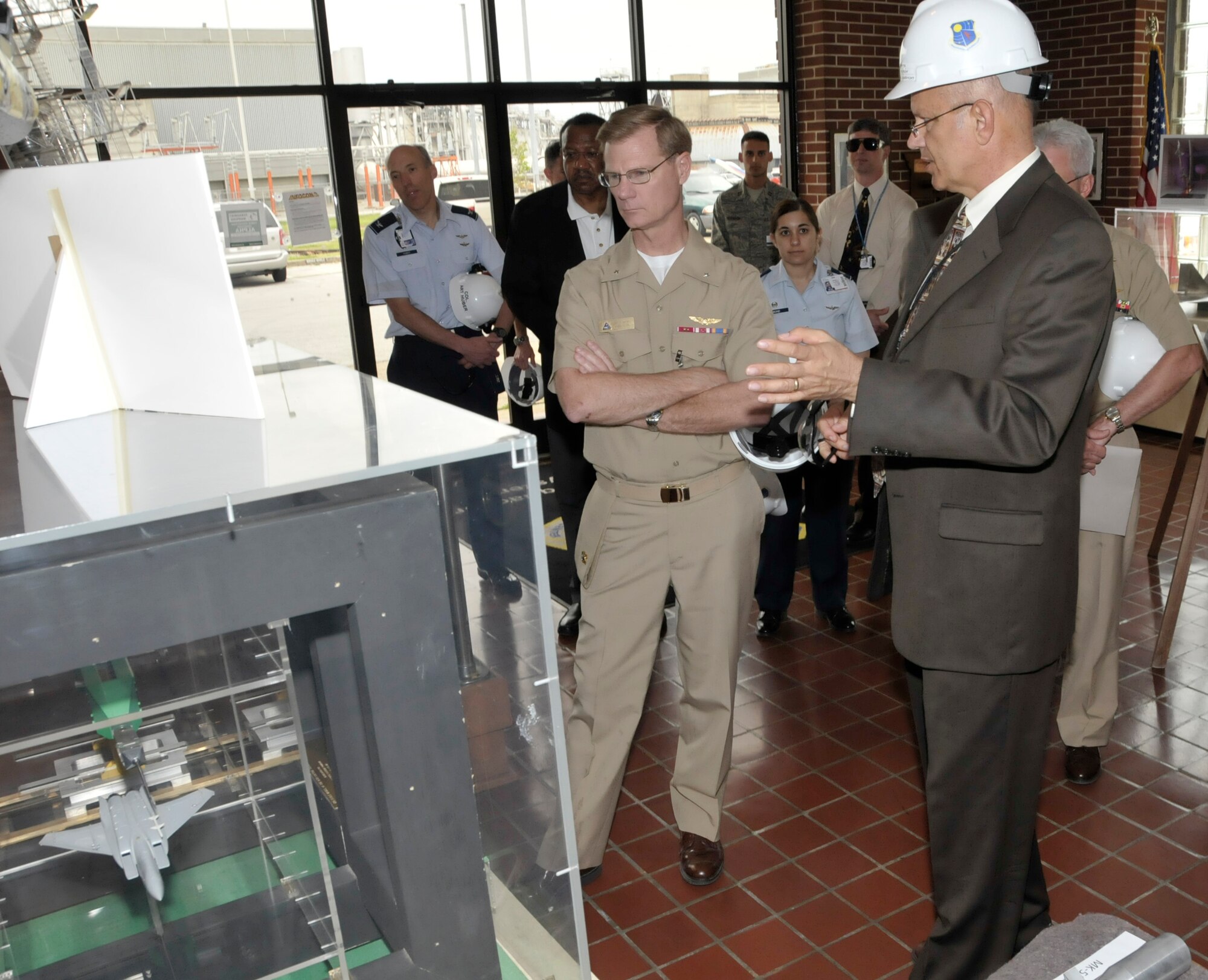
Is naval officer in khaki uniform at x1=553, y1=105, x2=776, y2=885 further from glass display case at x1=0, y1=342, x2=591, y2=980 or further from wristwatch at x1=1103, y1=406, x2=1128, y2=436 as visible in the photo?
glass display case at x1=0, y1=342, x2=591, y2=980

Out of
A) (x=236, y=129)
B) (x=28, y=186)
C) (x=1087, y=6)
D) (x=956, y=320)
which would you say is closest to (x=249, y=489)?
(x=28, y=186)

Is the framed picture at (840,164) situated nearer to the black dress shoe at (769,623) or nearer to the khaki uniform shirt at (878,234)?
the khaki uniform shirt at (878,234)

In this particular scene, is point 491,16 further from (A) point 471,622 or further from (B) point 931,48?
(A) point 471,622

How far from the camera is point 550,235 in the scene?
3607mm

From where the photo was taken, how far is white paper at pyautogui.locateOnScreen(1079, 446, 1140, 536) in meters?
2.63

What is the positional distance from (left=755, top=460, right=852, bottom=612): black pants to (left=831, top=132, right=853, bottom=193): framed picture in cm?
367

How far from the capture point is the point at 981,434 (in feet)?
4.98

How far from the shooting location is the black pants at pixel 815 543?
3.78 m

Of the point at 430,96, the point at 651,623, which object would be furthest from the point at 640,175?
the point at 430,96

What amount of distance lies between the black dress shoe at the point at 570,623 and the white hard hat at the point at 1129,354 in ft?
6.45

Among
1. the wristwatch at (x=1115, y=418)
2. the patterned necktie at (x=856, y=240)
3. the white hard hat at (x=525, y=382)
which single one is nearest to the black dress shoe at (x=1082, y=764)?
the wristwatch at (x=1115, y=418)

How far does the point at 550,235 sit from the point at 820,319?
0.95 m

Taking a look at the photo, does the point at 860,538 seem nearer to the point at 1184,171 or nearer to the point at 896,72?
the point at 1184,171

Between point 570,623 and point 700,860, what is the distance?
1.56 meters
